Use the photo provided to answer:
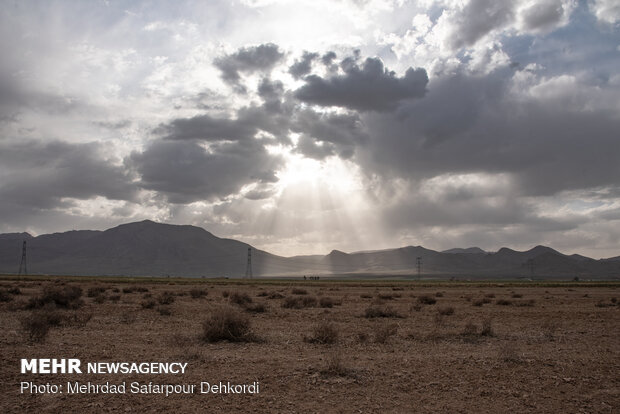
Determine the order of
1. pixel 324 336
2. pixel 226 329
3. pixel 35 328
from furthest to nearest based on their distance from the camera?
pixel 226 329, pixel 324 336, pixel 35 328

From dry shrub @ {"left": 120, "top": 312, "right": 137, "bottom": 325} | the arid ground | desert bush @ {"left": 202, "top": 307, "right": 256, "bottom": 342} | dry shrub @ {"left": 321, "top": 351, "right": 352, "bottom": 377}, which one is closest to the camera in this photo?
the arid ground

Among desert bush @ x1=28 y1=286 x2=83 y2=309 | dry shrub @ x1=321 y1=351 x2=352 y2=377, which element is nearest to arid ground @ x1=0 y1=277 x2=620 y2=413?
dry shrub @ x1=321 y1=351 x2=352 y2=377

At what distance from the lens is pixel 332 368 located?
1112cm

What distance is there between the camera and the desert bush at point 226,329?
15.7 m

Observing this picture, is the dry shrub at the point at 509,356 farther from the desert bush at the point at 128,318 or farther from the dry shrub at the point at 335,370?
the desert bush at the point at 128,318

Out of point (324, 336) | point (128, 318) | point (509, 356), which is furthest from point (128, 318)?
point (509, 356)

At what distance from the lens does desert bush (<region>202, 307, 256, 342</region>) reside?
1571cm

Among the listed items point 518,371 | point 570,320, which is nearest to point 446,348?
point 518,371

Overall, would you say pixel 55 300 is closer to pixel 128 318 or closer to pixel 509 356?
pixel 128 318

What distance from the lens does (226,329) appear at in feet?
52.1

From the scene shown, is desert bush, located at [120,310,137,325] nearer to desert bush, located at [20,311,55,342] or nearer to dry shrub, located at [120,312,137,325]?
dry shrub, located at [120,312,137,325]

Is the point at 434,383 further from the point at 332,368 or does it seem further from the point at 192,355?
the point at 192,355

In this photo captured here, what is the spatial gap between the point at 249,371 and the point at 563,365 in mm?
8569

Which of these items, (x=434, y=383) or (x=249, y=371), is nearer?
(x=434, y=383)
